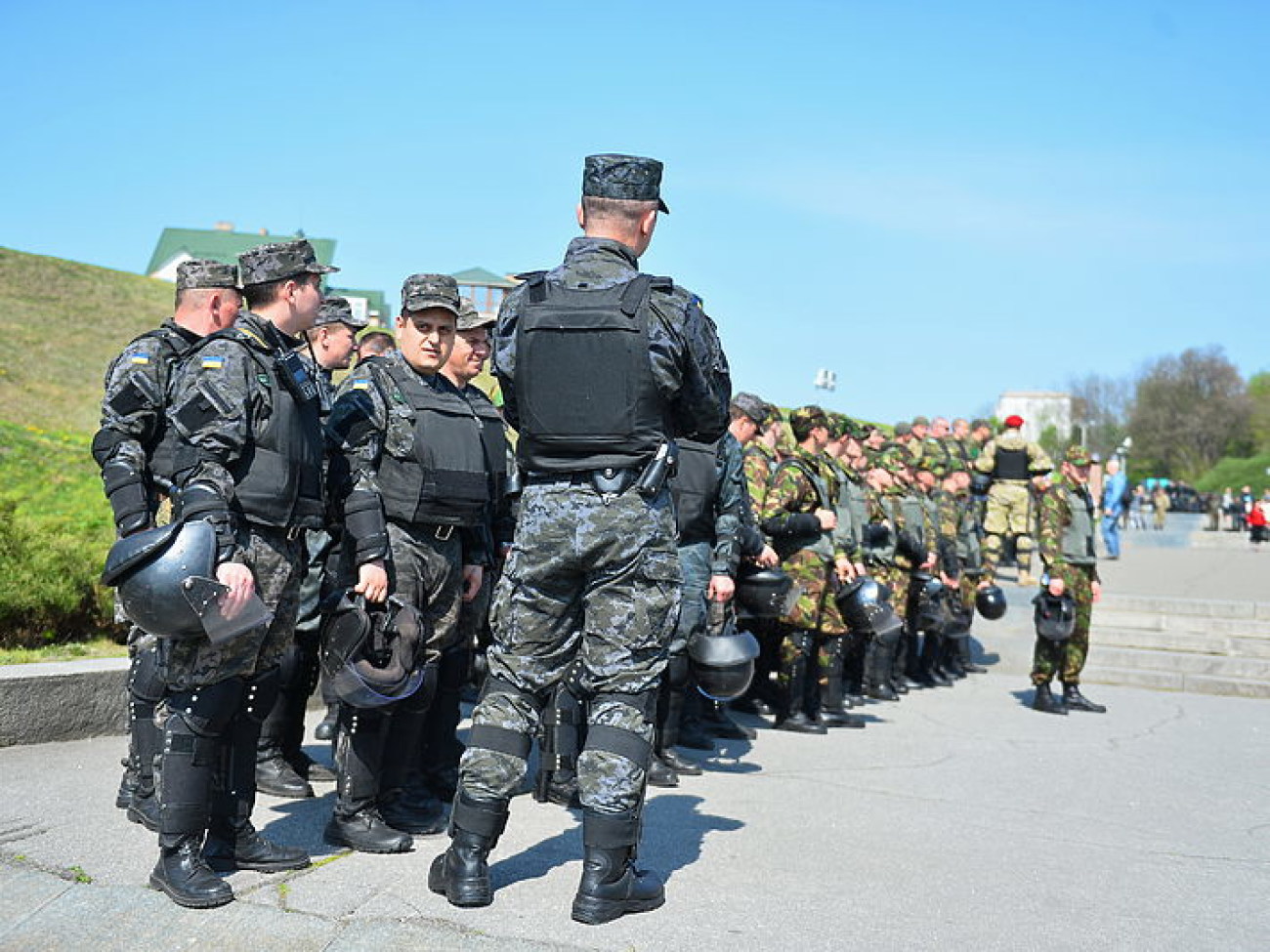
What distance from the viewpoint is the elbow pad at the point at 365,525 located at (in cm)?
461

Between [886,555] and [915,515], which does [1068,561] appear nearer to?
[886,555]

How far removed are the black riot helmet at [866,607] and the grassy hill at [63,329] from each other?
18230mm

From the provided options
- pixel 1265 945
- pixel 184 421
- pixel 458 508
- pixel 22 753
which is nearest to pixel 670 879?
pixel 458 508

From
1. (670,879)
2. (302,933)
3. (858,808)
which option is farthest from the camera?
(858,808)

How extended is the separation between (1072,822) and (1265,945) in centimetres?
182

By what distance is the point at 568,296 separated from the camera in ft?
13.6

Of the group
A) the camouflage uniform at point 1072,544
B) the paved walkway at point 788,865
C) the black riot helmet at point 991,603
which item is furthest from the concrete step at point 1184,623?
the paved walkway at point 788,865

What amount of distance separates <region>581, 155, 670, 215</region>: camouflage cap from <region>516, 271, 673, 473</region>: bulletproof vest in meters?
0.33

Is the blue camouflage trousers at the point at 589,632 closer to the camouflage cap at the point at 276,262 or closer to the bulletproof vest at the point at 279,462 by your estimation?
the bulletproof vest at the point at 279,462

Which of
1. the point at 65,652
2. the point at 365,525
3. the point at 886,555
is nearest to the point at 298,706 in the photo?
the point at 365,525

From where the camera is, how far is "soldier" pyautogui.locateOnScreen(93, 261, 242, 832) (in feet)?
14.9

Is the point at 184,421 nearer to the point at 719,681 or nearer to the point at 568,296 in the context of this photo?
the point at 568,296

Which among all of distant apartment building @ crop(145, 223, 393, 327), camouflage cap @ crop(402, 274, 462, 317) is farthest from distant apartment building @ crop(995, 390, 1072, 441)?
camouflage cap @ crop(402, 274, 462, 317)

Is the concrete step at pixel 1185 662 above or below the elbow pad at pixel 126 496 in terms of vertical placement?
below
